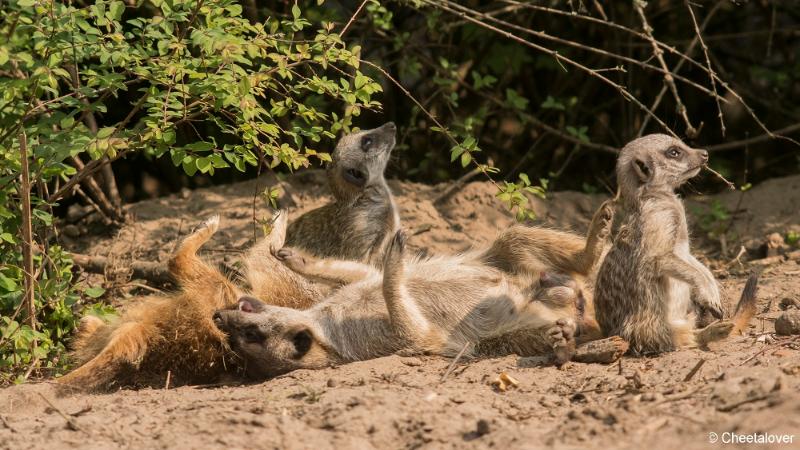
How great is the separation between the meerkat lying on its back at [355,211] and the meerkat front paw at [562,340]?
194 cm

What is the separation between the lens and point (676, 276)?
17.3 ft

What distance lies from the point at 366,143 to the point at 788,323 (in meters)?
3.26

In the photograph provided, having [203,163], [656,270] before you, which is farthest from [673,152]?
[203,163]

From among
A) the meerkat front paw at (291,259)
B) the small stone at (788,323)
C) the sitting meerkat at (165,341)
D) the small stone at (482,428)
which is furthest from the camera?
the meerkat front paw at (291,259)

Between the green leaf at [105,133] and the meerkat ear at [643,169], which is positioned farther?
the meerkat ear at [643,169]

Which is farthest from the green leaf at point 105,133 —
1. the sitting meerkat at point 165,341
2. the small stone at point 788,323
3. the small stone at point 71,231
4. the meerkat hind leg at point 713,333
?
the small stone at point 788,323

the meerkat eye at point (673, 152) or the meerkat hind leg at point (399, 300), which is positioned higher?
the meerkat eye at point (673, 152)

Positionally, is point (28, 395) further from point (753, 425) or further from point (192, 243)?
point (753, 425)

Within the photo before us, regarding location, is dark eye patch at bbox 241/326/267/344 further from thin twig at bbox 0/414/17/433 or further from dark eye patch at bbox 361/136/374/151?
dark eye patch at bbox 361/136/374/151

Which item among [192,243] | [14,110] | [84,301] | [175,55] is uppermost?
[175,55]

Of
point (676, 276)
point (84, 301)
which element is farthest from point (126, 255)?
point (676, 276)

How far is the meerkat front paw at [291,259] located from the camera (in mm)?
6156

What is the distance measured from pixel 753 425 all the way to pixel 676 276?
63.4 inches

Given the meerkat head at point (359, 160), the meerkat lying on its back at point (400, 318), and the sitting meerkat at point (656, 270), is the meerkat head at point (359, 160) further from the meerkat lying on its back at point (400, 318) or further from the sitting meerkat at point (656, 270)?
the sitting meerkat at point (656, 270)
